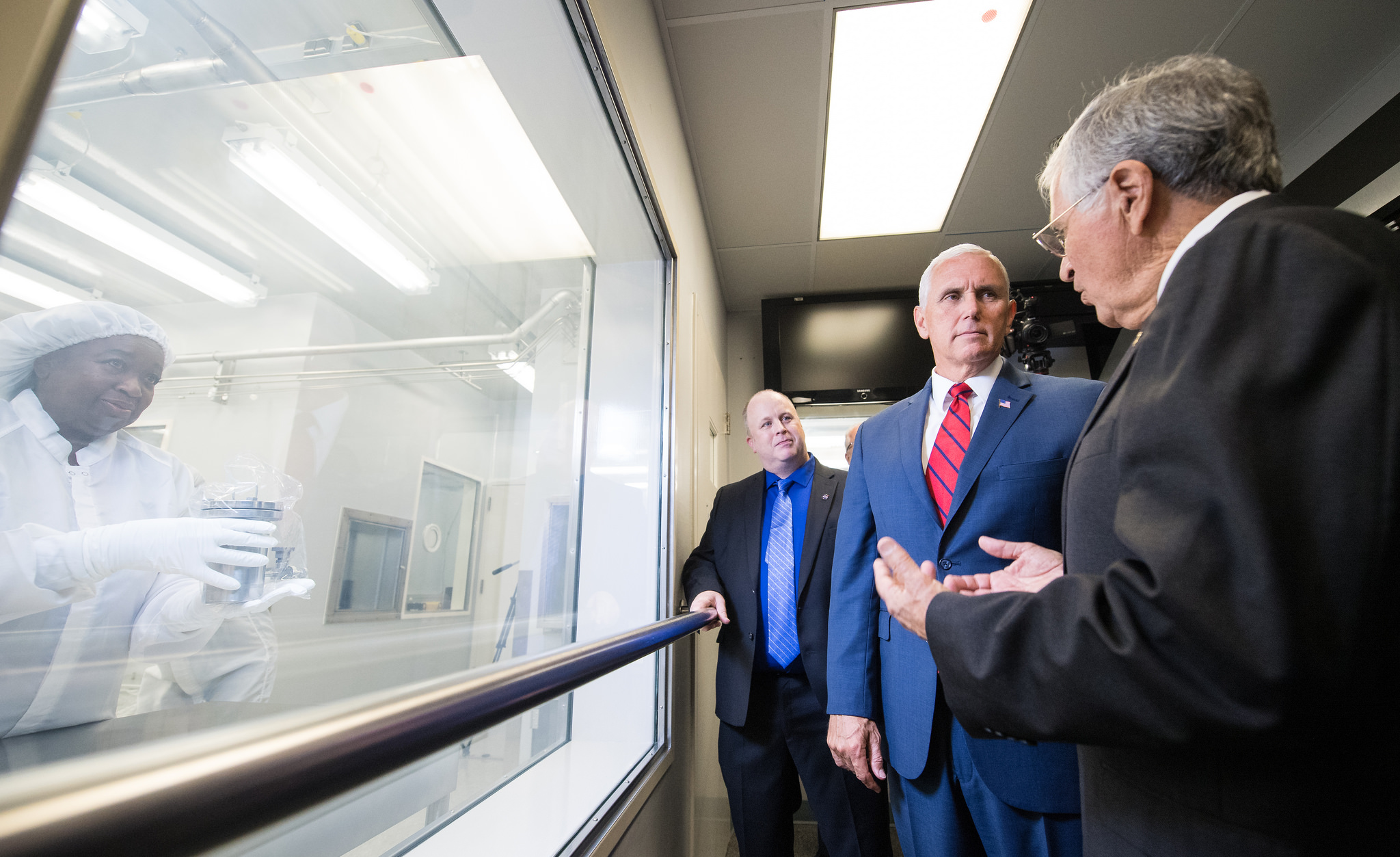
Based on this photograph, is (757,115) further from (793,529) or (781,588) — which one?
(781,588)

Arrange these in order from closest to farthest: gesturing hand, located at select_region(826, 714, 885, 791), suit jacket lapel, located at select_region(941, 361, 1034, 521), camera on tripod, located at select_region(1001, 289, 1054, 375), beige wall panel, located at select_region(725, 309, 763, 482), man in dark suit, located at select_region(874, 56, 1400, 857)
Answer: man in dark suit, located at select_region(874, 56, 1400, 857), suit jacket lapel, located at select_region(941, 361, 1034, 521), gesturing hand, located at select_region(826, 714, 885, 791), camera on tripod, located at select_region(1001, 289, 1054, 375), beige wall panel, located at select_region(725, 309, 763, 482)

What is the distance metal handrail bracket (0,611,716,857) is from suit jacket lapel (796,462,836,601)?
1.51 meters

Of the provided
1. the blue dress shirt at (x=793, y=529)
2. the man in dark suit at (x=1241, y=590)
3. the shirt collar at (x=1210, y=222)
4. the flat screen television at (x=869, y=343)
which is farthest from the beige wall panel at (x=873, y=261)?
the man in dark suit at (x=1241, y=590)

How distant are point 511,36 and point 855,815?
2222mm

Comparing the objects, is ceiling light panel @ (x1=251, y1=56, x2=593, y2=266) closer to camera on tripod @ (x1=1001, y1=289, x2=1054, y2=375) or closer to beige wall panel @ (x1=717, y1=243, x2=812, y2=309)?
beige wall panel @ (x1=717, y1=243, x2=812, y2=309)

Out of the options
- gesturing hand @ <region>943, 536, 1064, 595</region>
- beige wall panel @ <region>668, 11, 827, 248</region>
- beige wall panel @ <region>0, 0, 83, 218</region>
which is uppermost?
beige wall panel @ <region>668, 11, 827, 248</region>

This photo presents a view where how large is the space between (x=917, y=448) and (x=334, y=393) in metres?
1.31

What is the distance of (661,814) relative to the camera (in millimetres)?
1652

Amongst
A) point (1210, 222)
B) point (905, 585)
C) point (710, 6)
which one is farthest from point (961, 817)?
point (710, 6)

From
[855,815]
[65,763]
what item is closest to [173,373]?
[65,763]

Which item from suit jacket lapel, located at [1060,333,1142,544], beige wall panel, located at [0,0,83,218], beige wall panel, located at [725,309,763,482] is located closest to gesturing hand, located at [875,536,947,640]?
suit jacket lapel, located at [1060,333,1142,544]

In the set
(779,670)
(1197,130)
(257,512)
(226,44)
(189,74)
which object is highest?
(226,44)

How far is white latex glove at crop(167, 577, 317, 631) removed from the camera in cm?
83

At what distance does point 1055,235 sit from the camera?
1000 millimetres
